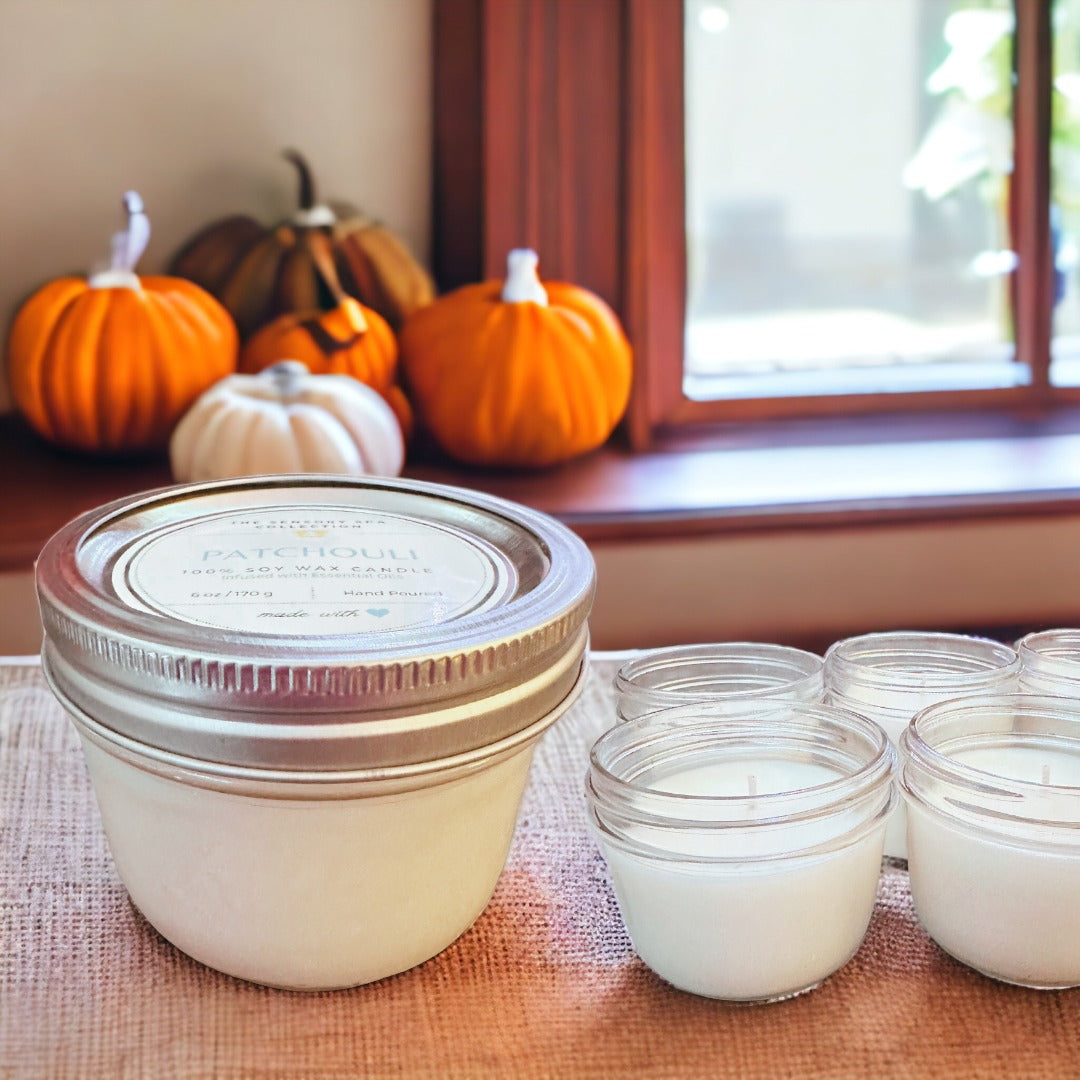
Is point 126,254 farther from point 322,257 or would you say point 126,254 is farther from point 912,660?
point 912,660

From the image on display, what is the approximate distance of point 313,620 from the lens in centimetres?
43

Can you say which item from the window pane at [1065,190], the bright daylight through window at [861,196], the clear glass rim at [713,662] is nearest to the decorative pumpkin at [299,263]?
the bright daylight through window at [861,196]

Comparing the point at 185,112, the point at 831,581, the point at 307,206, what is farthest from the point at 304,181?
the point at 831,581

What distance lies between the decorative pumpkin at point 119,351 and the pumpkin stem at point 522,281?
0.24 metres

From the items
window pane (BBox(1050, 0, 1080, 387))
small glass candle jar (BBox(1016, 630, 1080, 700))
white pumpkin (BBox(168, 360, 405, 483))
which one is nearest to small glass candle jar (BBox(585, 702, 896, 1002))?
small glass candle jar (BBox(1016, 630, 1080, 700))

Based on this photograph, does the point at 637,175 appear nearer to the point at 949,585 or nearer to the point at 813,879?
the point at 949,585

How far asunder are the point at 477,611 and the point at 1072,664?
0.24 m

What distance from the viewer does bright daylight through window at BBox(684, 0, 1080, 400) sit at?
129cm

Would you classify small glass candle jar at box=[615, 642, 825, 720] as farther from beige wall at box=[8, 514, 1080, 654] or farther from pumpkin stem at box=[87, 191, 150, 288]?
pumpkin stem at box=[87, 191, 150, 288]

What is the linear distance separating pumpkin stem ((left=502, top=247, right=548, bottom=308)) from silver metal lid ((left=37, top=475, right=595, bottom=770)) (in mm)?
633

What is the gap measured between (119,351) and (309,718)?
0.80 m

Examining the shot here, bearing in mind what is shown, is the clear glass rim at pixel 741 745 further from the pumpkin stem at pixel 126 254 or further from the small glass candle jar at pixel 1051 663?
the pumpkin stem at pixel 126 254

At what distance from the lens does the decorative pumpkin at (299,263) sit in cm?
120

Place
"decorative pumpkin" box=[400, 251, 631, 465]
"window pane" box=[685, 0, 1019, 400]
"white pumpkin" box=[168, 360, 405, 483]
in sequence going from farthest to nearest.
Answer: "window pane" box=[685, 0, 1019, 400], "decorative pumpkin" box=[400, 251, 631, 465], "white pumpkin" box=[168, 360, 405, 483]
